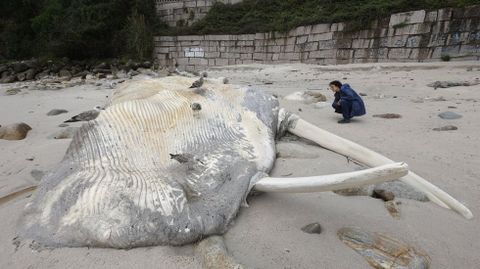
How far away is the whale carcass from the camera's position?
145 centimetres

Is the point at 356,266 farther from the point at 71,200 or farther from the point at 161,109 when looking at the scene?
the point at 161,109

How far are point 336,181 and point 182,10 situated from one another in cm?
1957

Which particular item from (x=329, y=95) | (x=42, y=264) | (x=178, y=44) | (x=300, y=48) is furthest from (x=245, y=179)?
(x=178, y=44)

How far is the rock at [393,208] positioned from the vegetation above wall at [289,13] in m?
10.0

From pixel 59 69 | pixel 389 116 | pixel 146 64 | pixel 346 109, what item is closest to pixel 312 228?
pixel 346 109

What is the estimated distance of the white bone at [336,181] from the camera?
4.27ft

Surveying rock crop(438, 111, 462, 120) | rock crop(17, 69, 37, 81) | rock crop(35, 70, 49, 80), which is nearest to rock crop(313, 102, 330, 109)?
rock crop(438, 111, 462, 120)

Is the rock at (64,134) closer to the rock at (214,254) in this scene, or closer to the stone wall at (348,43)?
the rock at (214,254)

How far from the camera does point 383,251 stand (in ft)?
4.75

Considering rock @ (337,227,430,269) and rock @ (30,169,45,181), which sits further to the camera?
rock @ (30,169,45,181)

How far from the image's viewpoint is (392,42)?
35.1 feet

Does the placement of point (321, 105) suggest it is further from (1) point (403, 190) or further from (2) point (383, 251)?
(2) point (383, 251)

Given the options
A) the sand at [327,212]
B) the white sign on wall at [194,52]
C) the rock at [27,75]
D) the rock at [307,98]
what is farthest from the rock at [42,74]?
the rock at [307,98]

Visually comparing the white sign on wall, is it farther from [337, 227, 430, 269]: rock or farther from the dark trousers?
[337, 227, 430, 269]: rock
